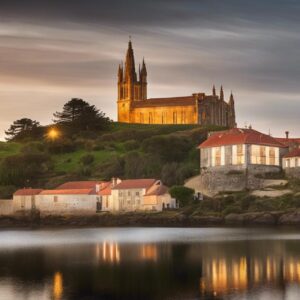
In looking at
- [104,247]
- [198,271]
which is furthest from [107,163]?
[198,271]

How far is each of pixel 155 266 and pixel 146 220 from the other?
45.0 m

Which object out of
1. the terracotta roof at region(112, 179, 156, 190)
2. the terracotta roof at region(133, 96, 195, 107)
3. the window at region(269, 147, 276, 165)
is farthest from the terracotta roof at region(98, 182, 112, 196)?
the terracotta roof at region(133, 96, 195, 107)

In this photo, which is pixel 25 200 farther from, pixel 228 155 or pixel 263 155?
pixel 263 155

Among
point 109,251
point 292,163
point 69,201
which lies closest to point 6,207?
point 69,201

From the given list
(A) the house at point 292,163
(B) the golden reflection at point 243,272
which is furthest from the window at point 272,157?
(B) the golden reflection at point 243,272

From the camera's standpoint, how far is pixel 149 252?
52.9 m

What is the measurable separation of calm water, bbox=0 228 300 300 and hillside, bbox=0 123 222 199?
4085 cm

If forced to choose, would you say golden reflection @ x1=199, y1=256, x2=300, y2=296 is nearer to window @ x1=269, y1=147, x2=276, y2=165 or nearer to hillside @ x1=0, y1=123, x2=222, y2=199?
window @ x1=269, y1=147, x2=276, y2=165

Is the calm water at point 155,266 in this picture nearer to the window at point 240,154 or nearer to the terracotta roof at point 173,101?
the window at point 240,154

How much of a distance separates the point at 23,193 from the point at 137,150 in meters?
27.5

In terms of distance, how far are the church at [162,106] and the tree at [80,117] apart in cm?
865

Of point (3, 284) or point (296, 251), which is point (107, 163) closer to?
point (296, 251)

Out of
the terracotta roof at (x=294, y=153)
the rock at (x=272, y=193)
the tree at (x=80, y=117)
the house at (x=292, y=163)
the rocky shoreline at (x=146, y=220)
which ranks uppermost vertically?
the tree at (x=80, y=117)

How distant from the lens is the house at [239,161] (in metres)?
95.4
